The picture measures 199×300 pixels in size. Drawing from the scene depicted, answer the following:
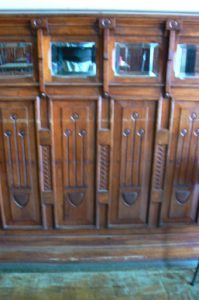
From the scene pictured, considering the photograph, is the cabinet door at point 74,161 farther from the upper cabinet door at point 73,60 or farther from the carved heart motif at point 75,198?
the upper cabinet door at point 73,60

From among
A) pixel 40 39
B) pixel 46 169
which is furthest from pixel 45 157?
pixel 40 39

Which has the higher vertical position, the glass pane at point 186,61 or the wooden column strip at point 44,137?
the glass pane at point 186,61

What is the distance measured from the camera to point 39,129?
1.57 meters

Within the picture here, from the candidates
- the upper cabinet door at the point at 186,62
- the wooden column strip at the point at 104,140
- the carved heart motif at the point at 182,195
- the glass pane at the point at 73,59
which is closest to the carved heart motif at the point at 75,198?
the wooden column strip at the point at 104,140

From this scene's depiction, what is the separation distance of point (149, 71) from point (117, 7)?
0.35 metres

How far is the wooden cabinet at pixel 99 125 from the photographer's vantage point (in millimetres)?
1437

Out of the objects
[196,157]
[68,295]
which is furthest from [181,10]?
[68,295]

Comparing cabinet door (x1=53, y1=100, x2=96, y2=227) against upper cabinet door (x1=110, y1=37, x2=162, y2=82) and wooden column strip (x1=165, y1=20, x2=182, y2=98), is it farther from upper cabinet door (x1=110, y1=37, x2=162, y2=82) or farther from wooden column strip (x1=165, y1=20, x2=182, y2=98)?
wooden column strip (x1=165, y1=20, x2=182, y2=98)

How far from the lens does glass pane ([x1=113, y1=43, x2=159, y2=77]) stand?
4.85ft

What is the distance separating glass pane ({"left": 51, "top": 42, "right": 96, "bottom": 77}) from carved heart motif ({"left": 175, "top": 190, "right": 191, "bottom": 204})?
0.87 meters

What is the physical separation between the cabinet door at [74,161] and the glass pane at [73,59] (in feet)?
0.51

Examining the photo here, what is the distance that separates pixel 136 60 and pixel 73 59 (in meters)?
0.33

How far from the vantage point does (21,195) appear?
1709 mm

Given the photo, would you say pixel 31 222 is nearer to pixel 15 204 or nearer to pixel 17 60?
pixel 15 204
